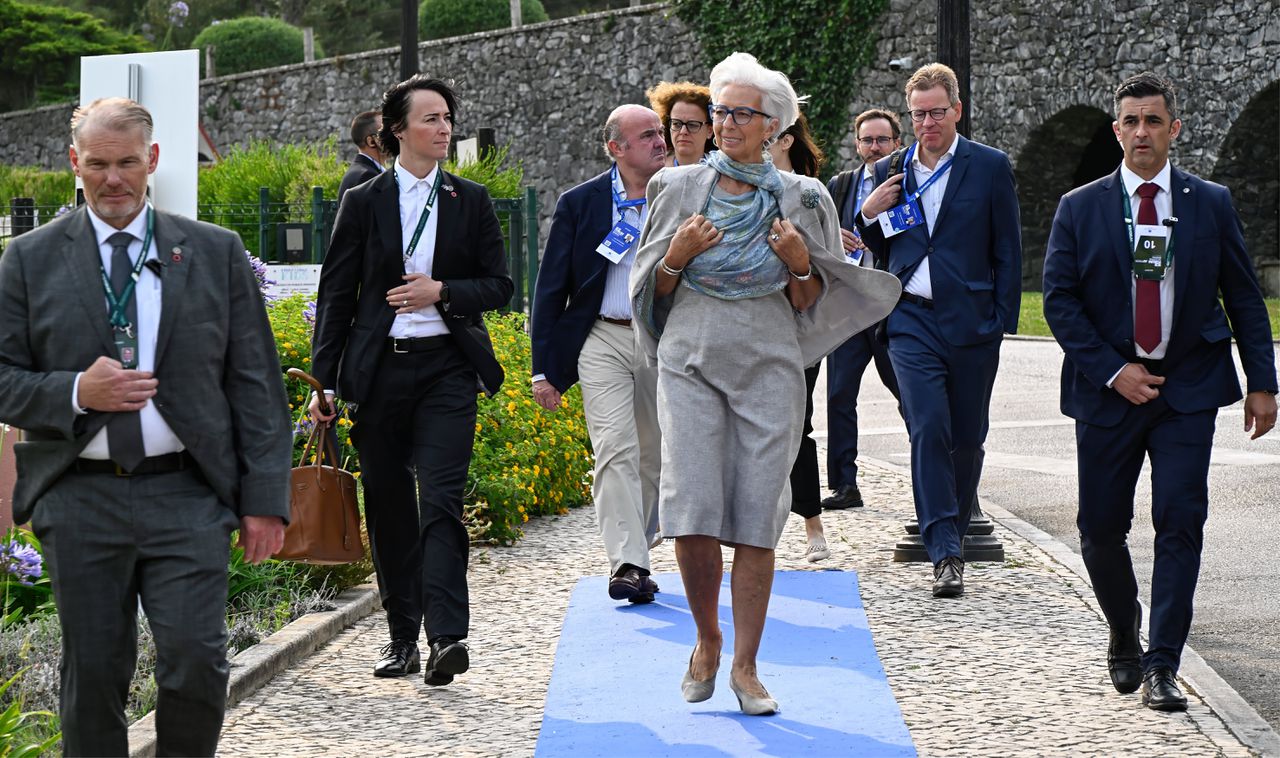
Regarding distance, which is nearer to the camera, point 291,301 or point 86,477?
point 86,477

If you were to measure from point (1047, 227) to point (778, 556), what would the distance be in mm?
21267

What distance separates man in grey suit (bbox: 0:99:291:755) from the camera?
377 centimetres

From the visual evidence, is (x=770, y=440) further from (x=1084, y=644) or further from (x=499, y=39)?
(x=499, y=39)

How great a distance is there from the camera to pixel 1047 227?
28188mm

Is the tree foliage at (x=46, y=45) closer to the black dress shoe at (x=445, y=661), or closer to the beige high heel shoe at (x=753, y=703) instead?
the black dress shoe at (x=445, y=661)

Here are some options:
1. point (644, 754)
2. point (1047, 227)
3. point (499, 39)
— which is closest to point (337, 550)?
point (644, 754)

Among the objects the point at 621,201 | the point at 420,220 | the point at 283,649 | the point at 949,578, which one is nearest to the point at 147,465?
the point at 420,220

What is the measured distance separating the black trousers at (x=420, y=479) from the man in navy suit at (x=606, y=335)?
3.31 ft

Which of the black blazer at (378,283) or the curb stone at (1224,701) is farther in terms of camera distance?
the black blazer at (378,283)

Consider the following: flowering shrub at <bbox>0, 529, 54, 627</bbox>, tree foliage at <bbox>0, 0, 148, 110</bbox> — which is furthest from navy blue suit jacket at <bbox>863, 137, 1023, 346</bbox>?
tree foliage at <bbox>0, 0, 148, 110</bbox>

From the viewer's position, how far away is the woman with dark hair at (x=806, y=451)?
25.3 feet

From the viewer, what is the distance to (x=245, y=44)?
143ft

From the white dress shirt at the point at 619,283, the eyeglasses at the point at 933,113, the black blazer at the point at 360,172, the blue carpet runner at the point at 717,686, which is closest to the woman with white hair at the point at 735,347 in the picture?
the blue carpet runner at the point at 717,686

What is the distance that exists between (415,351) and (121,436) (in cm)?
206
